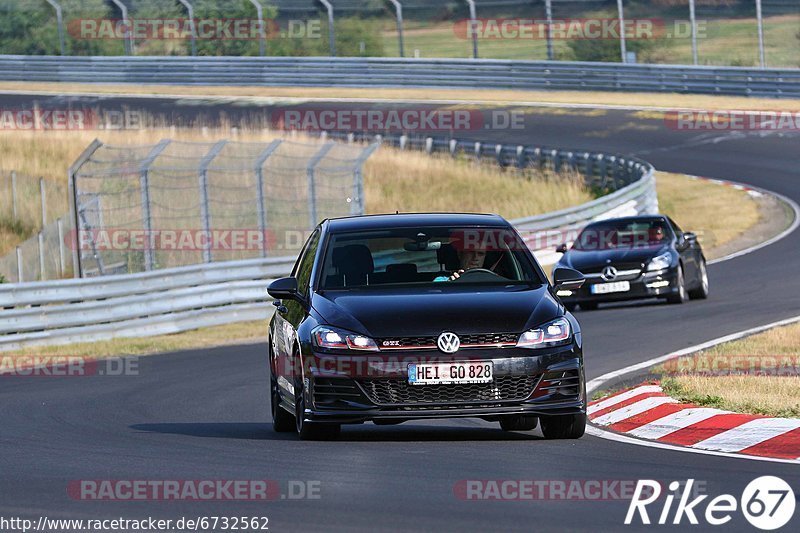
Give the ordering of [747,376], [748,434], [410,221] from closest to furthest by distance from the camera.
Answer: [748,434] → [410,221] → [747,376]

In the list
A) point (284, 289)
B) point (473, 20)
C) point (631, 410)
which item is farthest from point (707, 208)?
point (284, 289)

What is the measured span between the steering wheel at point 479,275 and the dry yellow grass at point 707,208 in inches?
697

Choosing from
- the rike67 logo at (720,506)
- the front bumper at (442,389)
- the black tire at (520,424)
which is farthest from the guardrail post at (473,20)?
the rike67 logo at (720,506)

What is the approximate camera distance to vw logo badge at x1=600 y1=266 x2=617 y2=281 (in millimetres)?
21406

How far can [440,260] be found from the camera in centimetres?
1080

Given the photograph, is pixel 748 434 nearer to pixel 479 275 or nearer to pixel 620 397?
pixel 479 275

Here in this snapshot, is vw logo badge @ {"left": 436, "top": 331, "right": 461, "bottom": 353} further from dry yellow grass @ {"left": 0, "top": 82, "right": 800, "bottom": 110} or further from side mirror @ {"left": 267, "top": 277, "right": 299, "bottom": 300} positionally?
dry yellow grass @ {"left": 0, "top": 82, "right": 800, "bottom": 110}

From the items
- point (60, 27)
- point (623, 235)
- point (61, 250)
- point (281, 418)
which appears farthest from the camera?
point (60, 27)

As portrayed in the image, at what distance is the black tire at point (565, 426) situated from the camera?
10.0 meters

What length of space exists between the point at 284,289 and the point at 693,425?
2825mm

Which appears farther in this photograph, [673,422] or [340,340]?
[673,422]

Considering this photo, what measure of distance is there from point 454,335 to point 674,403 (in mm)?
2482

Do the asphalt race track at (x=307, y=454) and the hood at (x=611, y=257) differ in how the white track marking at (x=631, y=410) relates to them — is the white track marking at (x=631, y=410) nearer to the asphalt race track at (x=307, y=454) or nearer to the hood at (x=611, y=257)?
the asphalt race track at (x=307, y=454)

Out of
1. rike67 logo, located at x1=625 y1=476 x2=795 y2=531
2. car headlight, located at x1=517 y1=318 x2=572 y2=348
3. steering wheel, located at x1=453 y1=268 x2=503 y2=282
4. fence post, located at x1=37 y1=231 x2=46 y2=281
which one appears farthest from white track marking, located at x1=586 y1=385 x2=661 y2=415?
fence post, located at x1=37 y1=231 x2=46 y2=281
